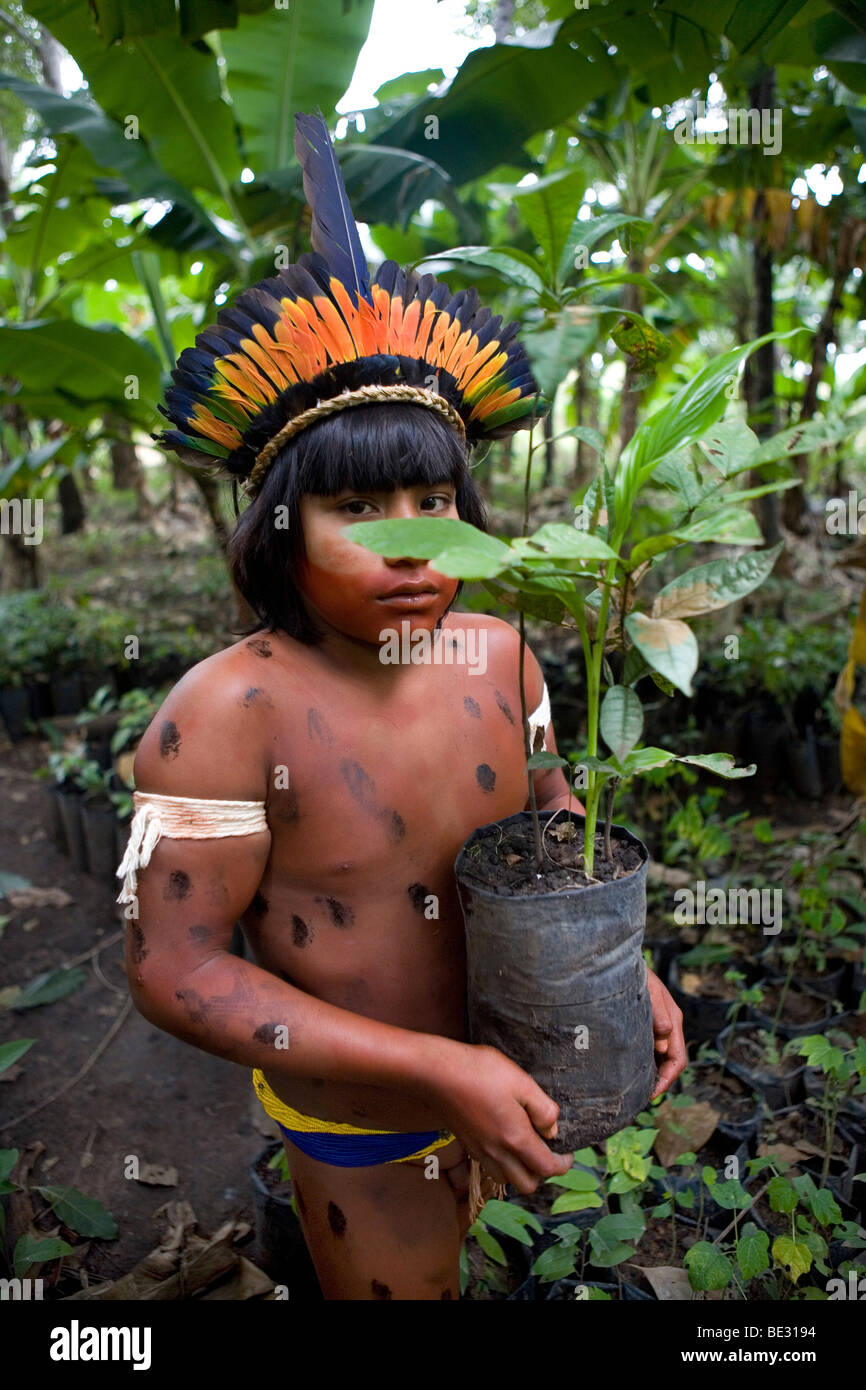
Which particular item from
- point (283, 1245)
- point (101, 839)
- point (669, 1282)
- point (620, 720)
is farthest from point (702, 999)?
point (101, 839)

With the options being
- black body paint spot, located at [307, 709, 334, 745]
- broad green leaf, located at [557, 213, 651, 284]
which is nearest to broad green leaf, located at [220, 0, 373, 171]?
broad green leaf, located at [557, 213, 651, 284]

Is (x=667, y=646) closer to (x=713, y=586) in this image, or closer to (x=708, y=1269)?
(x=713, y=586)

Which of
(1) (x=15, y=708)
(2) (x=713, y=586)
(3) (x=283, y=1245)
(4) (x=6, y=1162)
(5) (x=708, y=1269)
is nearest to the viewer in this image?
(2) (x=713, y=586)

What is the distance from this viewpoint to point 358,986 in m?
1.18

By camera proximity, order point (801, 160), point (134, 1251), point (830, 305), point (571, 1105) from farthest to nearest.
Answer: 1. point (830, 305)
2. point (801, 160)
3. point (134, 1251)
4. point (571, 1105)

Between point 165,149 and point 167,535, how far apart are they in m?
5.29

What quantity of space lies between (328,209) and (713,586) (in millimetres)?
742

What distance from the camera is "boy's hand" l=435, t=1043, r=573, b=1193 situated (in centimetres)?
Answer: 98

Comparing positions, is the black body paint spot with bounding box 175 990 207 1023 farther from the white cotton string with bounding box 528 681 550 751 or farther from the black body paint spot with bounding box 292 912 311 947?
the white cotton string with bounding box 528 681 550 751

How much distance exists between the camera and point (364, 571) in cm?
106

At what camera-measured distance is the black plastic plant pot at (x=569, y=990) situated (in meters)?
0.96

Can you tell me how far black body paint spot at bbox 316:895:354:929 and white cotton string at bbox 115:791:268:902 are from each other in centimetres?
17
